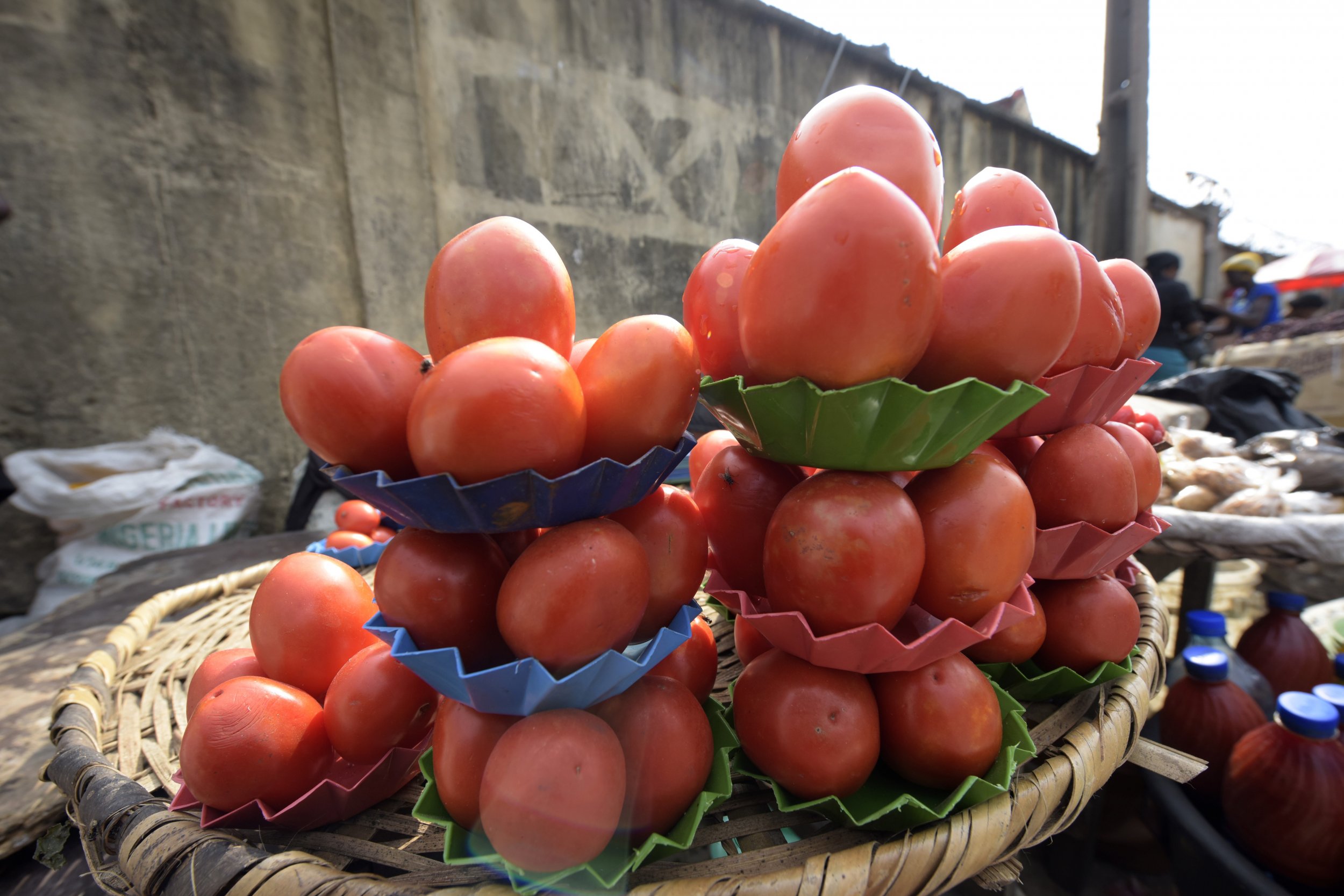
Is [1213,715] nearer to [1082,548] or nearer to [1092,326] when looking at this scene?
[1082,548]

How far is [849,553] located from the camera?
636 mm

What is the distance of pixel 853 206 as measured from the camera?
61 centimetres

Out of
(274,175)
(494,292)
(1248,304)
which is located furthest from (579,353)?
(1248,304)

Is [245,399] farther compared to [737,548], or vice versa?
[245,399]

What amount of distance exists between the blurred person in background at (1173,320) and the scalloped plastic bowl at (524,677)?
14.4 ft

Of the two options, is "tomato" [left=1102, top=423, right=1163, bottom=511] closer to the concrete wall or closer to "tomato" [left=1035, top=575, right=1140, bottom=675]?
"tomato" [left=1035, top=575, right=1140, bottom=675]

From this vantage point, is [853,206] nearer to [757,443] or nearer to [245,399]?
[757,443]

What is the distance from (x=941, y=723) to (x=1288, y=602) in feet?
5.63

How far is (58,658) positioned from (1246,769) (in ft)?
8.60

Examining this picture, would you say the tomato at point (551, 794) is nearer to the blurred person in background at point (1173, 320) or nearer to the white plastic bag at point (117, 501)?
the white plastic bag at point (117, 501)

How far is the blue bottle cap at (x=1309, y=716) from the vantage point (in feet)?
3.78

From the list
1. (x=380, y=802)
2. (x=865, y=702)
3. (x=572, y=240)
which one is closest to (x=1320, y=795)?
(x=865, y=702)

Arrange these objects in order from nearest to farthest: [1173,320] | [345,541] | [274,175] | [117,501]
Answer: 1. [345,541]
2. [117,501]
3. [274,175]
4. [1173,320]

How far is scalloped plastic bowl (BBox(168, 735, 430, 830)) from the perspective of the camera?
667 millimetres
